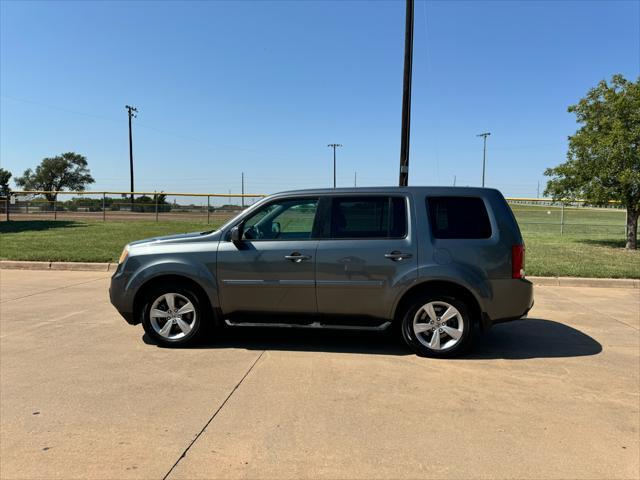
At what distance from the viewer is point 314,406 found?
3.64 meters

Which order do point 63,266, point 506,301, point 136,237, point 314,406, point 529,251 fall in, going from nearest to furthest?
point 314,406 → point 506,301 → point 63,266 → point 529,251 → point 136,237

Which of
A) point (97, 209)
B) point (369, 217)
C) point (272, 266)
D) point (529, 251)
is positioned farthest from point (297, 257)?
point (97, 209)

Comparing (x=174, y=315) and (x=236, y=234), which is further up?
(x=236, y=234)

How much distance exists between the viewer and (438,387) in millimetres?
4027

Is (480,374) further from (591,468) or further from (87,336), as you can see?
(87,336)

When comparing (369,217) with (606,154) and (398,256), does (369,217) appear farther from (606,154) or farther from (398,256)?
(606,154)

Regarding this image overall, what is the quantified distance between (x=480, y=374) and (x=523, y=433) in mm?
1126

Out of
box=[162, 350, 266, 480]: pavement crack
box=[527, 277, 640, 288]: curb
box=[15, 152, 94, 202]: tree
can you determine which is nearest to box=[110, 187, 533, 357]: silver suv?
box=[162, 350, 266, 480]: pavement crack

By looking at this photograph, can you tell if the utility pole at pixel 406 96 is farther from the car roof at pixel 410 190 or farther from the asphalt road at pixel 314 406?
the car roof at pixel 410 190

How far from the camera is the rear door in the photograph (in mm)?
4723

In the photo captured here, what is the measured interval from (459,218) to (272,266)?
204cm

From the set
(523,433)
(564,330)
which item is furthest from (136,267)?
(564,330)

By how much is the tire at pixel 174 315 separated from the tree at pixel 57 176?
298 feet

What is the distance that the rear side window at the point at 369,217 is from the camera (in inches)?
191
